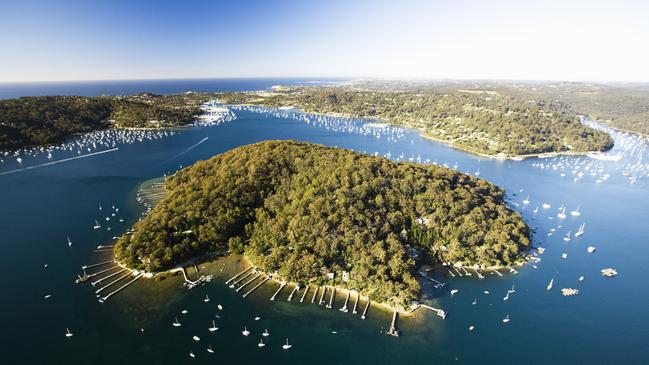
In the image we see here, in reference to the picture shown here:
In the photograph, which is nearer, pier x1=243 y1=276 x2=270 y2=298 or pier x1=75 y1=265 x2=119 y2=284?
pier x1=243 y1=276 x2=270 y2=298

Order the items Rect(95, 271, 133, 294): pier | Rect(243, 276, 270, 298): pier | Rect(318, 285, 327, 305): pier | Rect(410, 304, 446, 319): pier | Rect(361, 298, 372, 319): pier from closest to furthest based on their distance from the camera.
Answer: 1. Rect(361, 298, 372, 319): pier
2. Rect(410, 304, 446, 319): pier
3. Rect(318, 285, 327, 305): pier
4. Rect(95, 271, 133, 294): pier
5. Rect(243, 276, 270, 298): pier

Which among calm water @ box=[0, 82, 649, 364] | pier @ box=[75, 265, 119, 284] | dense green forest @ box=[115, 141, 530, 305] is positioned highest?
dense green forest @ box=[115, 141, 530, 305]

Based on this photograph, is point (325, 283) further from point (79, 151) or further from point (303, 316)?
point (79, 151)

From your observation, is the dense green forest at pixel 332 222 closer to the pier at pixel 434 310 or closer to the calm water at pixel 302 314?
the pier at pixel 434 310

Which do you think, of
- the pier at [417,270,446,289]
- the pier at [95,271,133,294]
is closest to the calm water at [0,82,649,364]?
the pier at [417,270,446,289]

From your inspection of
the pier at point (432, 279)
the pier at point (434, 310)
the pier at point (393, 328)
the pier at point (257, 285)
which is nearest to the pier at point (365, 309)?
the pier at point (393, 328)

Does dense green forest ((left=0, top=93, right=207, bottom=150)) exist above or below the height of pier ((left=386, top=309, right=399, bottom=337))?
Result: above

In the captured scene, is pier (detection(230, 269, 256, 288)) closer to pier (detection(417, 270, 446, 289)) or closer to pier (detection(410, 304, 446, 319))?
pier (detection(410, 304, 446, 319))

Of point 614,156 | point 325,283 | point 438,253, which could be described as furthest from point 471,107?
point 325,283

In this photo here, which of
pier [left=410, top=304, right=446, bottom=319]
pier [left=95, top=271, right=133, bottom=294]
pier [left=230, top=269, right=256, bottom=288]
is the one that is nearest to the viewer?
pier [left=410, top=304, right=446, bottom=319]
